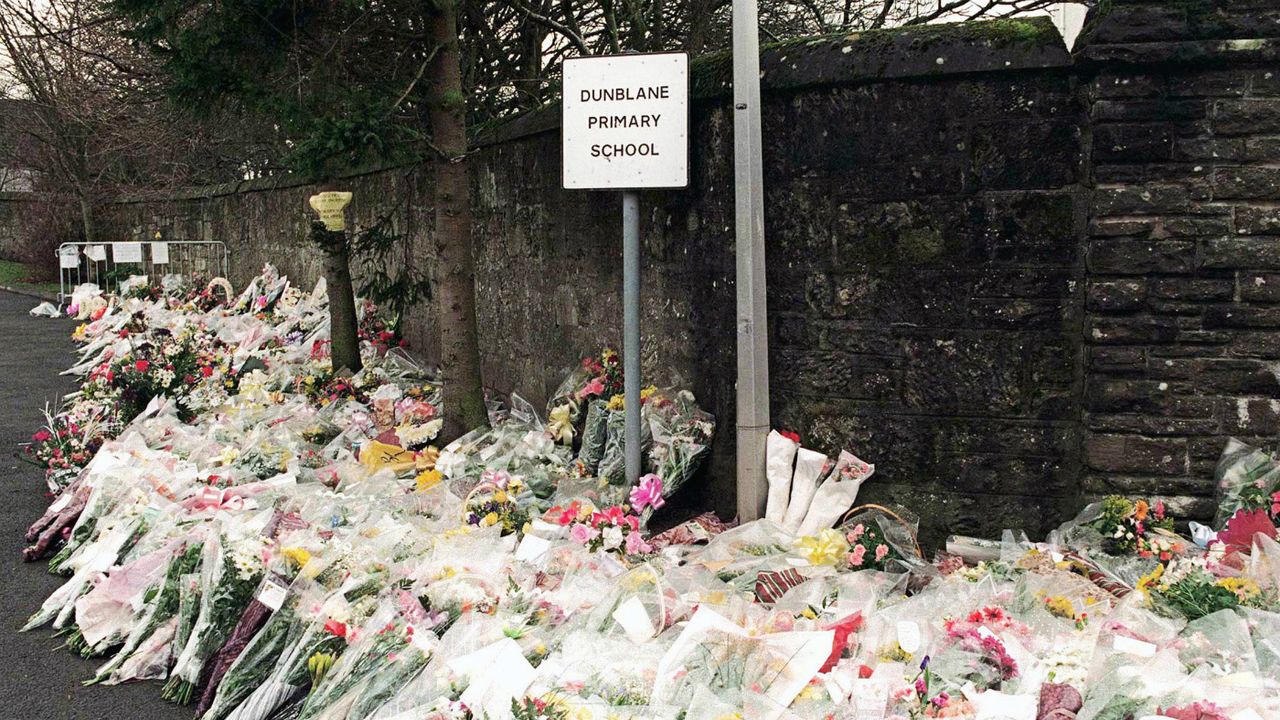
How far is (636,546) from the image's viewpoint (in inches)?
197

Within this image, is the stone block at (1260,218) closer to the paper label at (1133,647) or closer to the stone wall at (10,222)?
the paper label at (1133,647)

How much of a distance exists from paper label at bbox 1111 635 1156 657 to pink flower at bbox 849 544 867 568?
115 centimetres

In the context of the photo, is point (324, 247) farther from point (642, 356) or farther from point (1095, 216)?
point (1095, 216)

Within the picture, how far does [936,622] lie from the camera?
13.1 ft

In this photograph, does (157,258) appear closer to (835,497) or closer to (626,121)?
(626,121)

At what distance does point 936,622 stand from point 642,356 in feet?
8.94

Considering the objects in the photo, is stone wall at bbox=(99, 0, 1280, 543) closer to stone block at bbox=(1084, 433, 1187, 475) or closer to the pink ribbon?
stone block at bbox=(1084, 433, 1187, 475)

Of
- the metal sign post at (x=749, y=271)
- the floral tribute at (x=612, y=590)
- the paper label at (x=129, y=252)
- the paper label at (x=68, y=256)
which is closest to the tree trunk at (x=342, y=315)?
the floral tribute at (x=612, y=590)

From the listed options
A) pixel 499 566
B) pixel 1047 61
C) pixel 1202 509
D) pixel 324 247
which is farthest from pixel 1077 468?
pixel 324 247

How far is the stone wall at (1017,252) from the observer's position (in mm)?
4551

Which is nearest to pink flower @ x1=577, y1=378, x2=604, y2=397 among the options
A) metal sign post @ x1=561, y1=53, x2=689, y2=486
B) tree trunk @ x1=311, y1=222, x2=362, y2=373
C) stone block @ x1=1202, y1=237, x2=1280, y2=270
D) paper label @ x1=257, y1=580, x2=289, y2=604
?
metal sign post @ x1=561, y1=53, x2=689, y2=486

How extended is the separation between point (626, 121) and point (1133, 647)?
2.97 meters

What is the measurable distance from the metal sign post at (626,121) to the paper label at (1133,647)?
8.29 ft

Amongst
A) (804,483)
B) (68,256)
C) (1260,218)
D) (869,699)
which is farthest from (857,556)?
(68,256)
